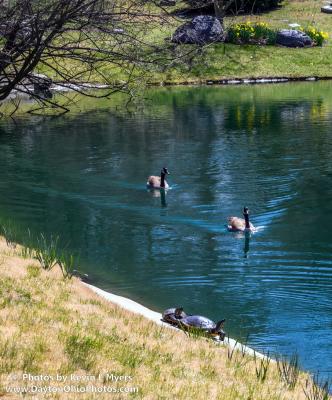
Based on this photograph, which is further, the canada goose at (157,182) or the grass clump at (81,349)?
the canada goose at (157,182)

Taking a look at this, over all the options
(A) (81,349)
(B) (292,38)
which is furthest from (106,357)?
(B) (292,38)

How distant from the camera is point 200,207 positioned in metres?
23.5

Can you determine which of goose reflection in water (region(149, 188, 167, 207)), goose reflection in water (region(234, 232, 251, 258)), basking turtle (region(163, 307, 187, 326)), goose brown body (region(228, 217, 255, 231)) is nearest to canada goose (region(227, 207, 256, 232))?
goose brown body (region(228, 217, 255, 231))

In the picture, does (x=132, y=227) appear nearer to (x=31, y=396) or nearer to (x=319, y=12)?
(x=31, y=396)

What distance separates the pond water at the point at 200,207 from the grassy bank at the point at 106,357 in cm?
308

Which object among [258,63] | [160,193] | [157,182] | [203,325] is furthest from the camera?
[258,63]

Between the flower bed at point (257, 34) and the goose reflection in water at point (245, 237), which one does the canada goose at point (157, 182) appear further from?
the flower bed at point (257, 34)

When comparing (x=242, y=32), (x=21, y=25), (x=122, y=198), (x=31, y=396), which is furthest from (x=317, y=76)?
(x=31, y=396)

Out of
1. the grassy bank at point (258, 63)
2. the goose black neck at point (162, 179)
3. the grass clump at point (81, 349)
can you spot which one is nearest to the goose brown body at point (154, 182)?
the goose black neck at point (162, 179)

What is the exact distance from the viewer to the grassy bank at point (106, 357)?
25.9ft

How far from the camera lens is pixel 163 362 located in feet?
30.6

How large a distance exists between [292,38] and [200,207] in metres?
43.5

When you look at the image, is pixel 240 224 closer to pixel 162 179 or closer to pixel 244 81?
pixel 162 179

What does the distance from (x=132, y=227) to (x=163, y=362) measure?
12815mm
